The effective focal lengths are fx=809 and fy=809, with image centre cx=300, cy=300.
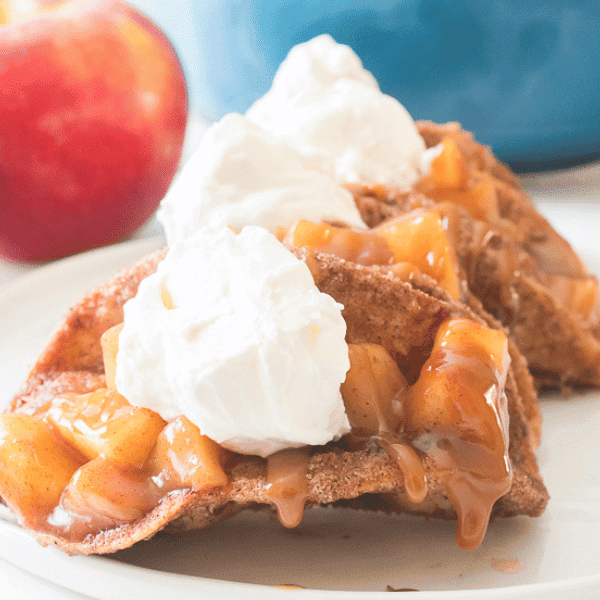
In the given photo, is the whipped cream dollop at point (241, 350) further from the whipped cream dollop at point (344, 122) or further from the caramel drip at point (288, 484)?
the whipped cream dollop at point (344, 122)

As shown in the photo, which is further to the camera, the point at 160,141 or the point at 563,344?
the point at 160,141

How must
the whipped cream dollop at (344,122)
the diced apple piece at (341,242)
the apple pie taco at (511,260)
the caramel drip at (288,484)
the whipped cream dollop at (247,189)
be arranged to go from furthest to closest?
1. the whipped cream dollop at (344,122)
2. the apple pie taco at (511,260)
3. the whipped cream dollop at (247,189)
4. the diced apple piece at (341,242)
5. the caramel drip at (288,484)

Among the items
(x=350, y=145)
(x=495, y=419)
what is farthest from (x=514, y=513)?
(x=350, y=145)

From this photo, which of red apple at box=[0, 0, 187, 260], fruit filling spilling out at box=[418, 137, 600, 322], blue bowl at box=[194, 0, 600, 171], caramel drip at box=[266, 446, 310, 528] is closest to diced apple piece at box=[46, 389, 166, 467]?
caramel drip at box=[266, 446, 310, 528]

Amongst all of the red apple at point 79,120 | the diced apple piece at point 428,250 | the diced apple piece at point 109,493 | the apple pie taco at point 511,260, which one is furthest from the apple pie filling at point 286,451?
the red apple at point 79,120

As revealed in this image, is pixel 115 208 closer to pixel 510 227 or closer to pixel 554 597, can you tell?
pixel 510 227

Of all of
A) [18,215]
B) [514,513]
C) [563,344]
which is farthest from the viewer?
[18,215]
